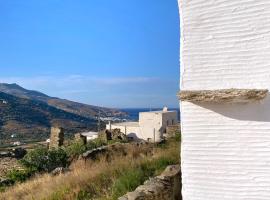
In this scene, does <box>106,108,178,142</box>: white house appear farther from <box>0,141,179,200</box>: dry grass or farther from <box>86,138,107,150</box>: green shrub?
<box>0,141,179,200</box>: dry grass

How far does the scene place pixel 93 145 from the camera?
21031mm

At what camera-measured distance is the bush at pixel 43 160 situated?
18.6 metres

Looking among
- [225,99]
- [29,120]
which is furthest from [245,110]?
[29,120]

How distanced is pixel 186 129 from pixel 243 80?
86 cm

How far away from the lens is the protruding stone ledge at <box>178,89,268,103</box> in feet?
17.2

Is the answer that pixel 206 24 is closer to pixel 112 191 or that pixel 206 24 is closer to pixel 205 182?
pixel 205 182

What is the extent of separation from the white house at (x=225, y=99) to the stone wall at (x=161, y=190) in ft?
8.93

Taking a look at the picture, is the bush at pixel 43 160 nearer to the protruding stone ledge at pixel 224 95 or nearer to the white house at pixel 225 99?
the white house at pixel 225 99

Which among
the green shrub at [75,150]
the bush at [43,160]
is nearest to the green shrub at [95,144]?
the green shrub at [75,150]

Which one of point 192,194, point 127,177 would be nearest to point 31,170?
point 127,177

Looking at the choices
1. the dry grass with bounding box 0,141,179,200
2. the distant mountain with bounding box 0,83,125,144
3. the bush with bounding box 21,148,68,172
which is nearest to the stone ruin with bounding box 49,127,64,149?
the bush with bounding box 21,148,68,172

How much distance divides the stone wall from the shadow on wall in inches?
128

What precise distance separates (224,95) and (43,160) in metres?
14.2

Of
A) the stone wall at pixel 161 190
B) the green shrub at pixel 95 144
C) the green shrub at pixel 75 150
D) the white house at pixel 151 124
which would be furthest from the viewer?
the white house at pixel 151 124
